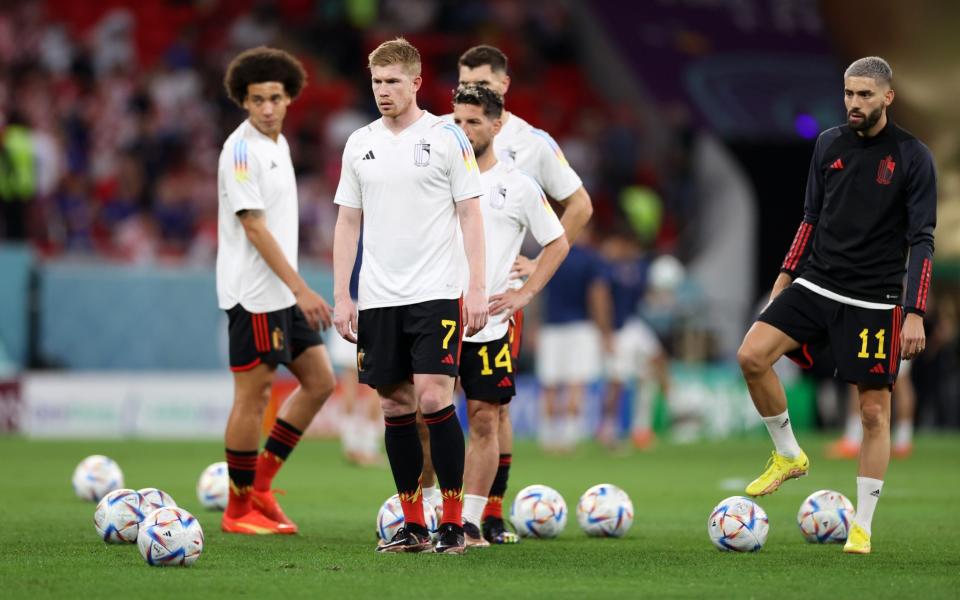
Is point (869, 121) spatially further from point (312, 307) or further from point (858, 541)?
point (312, 307)

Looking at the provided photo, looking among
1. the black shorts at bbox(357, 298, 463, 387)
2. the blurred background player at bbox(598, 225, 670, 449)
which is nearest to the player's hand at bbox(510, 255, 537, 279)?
the black shorts at bbox(357, 298, 463, 387)

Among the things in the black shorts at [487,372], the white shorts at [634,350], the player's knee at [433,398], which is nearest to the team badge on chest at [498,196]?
the black shorts at [487,372]

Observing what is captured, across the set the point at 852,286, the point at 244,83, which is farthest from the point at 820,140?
the point at 244,83

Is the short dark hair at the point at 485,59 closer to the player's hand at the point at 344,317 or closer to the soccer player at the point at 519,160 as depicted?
the soccer player at the point at 519,160

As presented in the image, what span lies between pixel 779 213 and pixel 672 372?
4080mm

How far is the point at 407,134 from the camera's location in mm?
7641

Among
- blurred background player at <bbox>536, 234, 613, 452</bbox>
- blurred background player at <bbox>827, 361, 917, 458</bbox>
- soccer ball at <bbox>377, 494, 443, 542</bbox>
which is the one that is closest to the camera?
soccer ball at <bbox>377, 494, 443, 542</bbox>

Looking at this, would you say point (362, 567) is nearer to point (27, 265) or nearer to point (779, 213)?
point (27, 265)

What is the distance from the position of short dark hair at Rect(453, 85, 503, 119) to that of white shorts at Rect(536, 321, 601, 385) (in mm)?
10279

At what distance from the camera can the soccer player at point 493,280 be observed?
8102 mm

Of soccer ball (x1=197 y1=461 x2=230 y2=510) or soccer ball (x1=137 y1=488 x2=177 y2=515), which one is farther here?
soccer ball (x1=197 y1=461 x2=230 y2=510)

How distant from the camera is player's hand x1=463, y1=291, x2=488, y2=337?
7.50 metres

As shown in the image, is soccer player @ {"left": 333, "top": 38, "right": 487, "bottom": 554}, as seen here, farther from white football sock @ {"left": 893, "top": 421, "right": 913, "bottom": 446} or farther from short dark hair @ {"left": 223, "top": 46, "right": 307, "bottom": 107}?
white football sock @ {"left": 893, "top": 421, "right": 913, "bottom": 446}

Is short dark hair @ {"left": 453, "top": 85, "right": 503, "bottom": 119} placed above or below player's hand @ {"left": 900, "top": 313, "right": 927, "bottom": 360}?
above
